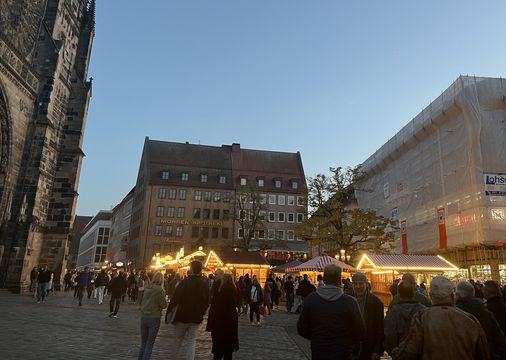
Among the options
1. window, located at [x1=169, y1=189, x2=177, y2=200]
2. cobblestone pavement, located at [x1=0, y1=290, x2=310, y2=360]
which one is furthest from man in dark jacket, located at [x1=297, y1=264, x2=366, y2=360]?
window, located at [x1=169, y1=189, x2=177, y2=200]

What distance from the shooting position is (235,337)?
6785 mm

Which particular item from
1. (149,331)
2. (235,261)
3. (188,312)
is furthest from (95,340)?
(235,261)

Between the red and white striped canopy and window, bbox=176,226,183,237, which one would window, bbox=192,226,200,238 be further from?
the red and white striped canopy

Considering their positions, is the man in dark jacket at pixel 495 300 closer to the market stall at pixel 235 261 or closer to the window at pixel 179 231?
the market stall at pixel 235 261

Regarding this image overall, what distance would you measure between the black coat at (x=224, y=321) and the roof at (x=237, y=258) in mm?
19582

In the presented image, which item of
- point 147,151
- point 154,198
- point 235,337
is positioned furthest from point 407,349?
point 147,151

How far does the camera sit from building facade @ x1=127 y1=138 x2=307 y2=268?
61.4m

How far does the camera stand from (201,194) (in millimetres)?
64562

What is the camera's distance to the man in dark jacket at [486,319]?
4320mm

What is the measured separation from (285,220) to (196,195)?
47.2 ft

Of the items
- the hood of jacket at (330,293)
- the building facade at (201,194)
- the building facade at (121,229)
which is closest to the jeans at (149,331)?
the hood of jacket at (330,293)

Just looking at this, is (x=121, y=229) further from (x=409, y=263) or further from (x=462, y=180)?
(x=409, y=263)

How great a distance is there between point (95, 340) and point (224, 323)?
15.4ft

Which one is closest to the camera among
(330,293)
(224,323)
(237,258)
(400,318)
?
(330,293)
